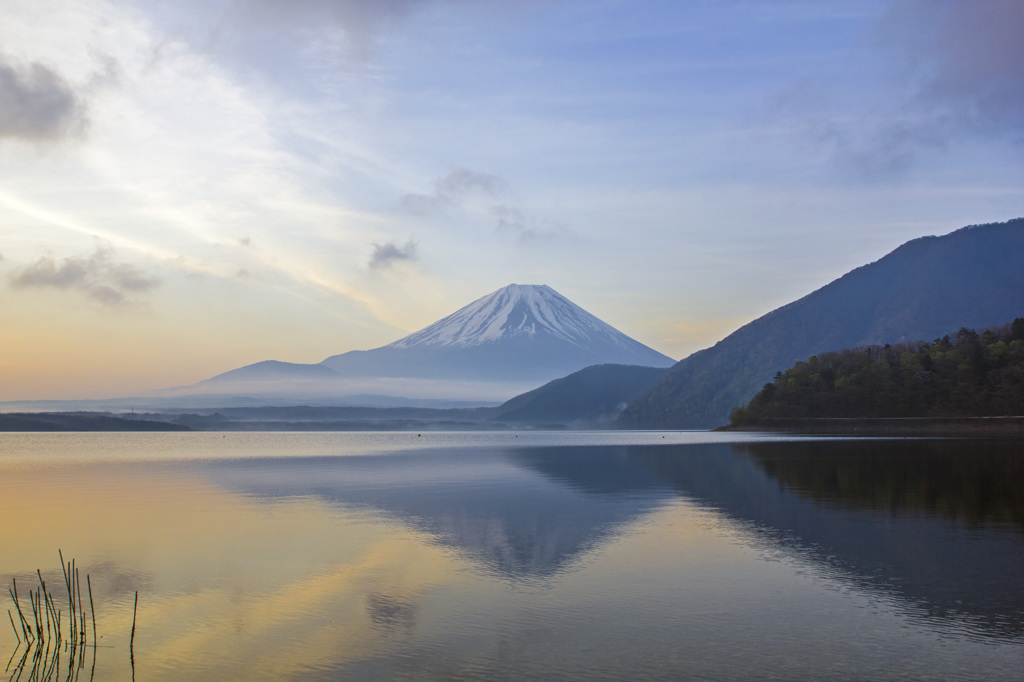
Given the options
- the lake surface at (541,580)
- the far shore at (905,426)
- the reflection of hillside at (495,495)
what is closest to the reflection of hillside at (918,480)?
the lake surface at (541,580)

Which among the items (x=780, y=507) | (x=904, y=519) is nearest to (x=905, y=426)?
(x=780, y=507)

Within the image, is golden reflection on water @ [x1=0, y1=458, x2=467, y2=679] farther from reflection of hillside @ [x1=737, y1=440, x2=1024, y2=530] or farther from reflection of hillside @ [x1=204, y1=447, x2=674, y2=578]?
reflection of hillside @ [x1=737, y1=440, x2=1024, y2=530]

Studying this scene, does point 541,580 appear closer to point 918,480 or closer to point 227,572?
point 227,572

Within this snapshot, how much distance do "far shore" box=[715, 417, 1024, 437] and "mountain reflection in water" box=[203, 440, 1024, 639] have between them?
6134cm

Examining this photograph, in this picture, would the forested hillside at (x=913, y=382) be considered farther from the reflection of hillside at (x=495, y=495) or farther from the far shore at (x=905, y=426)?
the reflection of hillside at (x=495, y=495)

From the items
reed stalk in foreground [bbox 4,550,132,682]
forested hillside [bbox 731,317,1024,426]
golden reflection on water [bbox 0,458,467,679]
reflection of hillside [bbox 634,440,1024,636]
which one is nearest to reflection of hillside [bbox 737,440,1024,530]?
reflection of hillside [bbox 634,440,1024,636]

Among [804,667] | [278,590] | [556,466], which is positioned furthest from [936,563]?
[556,466]

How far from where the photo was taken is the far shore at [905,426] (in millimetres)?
129625

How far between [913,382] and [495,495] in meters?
131

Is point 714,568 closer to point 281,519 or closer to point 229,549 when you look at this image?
point 229,549

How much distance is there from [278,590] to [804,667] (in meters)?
13.7

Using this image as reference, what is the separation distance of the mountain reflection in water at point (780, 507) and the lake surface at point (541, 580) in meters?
0.17

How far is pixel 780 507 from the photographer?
3869cm

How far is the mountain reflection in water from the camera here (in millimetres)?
22564
